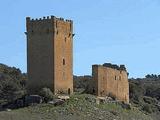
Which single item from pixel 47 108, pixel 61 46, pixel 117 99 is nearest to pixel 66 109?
pixel 47 108

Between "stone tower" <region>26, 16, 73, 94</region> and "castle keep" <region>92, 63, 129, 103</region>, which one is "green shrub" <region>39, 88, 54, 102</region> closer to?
"stone tower" <region>26, 16, 73, 94</region>

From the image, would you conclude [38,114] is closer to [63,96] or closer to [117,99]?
[63,96]

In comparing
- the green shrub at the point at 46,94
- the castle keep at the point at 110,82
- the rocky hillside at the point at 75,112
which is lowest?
the rocky hillside at the point at 75,112

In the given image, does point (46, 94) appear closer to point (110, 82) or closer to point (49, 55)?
point (49, 55)

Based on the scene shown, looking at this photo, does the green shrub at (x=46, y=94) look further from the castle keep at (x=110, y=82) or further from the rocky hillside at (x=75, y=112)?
the castle keep at (x=110, y=82)

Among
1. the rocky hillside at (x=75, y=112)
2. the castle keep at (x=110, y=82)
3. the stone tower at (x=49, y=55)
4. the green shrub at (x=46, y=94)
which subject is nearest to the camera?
the rocky hillside at (x=75, y=112)

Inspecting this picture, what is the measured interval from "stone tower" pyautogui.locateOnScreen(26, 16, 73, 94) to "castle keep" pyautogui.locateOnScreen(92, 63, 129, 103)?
330 centimetres

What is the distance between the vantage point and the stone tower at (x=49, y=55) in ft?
200

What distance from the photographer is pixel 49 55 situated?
60938 mm

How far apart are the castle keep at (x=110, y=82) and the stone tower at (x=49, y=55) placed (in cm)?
330

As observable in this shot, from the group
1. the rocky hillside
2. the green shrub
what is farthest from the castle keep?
the green shrub

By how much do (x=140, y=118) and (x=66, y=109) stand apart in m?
10.3

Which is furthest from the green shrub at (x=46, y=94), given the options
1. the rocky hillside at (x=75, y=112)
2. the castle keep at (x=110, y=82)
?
the castle keep at (x=110, y=82)

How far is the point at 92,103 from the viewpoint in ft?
201
